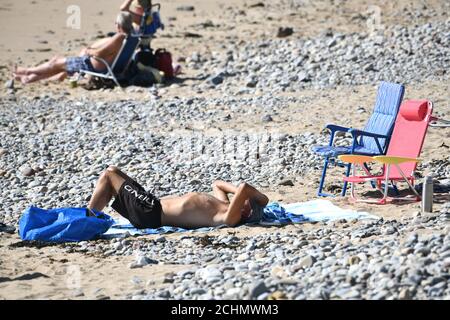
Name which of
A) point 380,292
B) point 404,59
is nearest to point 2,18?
point 404,59

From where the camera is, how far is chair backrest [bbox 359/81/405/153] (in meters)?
8.62

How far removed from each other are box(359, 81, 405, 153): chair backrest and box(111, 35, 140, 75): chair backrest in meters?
5.57

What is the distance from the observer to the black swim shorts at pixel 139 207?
25.9ft

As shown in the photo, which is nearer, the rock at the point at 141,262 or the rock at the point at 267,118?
the rock at the point at 141,262

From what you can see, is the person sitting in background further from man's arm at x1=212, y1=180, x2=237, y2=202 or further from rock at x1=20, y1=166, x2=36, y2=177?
man's arm at x1=212, y1=180, x2=237, y2=202

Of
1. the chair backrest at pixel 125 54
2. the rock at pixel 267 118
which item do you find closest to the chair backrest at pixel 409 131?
the rock at pixel 267 118

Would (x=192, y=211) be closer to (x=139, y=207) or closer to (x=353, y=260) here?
(x=139, y=207)

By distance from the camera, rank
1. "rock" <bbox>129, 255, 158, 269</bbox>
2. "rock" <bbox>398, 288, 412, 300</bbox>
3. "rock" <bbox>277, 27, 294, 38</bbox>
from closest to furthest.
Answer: "rock" <bbox>398, 288, 412, 300</bbox> → "rock" <bbox>129, 255, 158, 269</bbox> → "rock" <bbox>277, 27, 294, 38</bbox>

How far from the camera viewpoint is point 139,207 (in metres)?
7.91

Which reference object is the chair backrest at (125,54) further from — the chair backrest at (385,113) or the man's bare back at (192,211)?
the man's bare back at (192,211)

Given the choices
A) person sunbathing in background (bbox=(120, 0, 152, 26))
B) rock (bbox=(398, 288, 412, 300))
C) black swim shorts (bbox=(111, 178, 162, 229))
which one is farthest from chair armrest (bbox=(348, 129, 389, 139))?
person sunbathing in background (bbox=(120, 0, 152, 26))

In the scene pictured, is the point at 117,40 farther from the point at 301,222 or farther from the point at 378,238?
the point at 378,238

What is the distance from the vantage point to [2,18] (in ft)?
59.9

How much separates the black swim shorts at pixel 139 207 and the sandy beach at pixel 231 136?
0.74 ft
